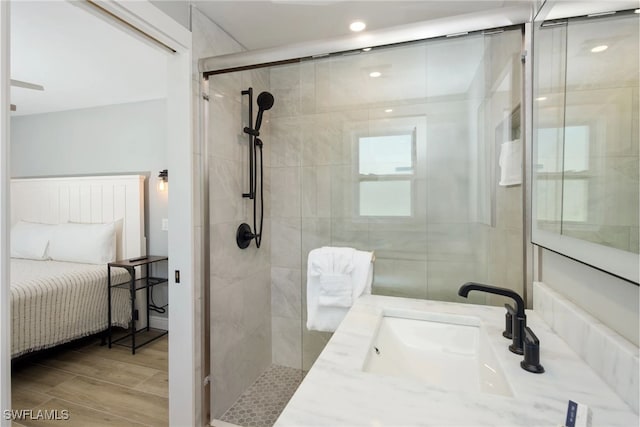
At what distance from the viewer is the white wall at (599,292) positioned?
75 cm

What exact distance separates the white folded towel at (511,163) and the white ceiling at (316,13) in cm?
82

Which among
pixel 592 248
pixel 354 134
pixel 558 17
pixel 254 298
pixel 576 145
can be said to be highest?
pixel 558 17

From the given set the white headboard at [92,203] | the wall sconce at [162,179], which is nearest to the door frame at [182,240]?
the wall sconce at [162,179]

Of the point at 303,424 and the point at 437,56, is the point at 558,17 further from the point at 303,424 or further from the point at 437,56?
the point at 303,424

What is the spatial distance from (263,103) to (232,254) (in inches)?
39.8

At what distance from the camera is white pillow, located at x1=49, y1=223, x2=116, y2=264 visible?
334 cm

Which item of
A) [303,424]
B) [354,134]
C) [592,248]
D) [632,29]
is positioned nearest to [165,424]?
[303,424]

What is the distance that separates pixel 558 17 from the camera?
1.03 m

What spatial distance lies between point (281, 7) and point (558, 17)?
1.30 meters

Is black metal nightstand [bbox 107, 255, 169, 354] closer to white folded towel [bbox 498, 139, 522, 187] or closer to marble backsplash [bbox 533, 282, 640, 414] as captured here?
white folded towel [bbox 498, 139, 522, 187]

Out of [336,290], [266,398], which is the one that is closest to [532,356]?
[336,290]

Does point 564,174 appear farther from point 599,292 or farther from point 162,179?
Result: point 162,179

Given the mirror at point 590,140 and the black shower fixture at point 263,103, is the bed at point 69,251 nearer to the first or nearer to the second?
the black shower fixture at point 263,103

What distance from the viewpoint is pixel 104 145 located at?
3760mm
